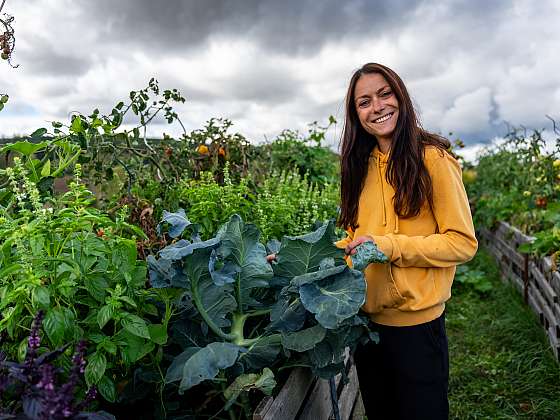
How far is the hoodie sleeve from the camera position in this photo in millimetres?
1958

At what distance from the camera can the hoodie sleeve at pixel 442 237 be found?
196cm

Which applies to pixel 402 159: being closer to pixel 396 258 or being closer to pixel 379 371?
pixel 396 258

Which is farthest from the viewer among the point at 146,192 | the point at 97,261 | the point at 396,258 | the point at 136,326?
the point at 146,192

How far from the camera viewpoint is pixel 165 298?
1.81 m

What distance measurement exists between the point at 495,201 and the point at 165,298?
261 inches

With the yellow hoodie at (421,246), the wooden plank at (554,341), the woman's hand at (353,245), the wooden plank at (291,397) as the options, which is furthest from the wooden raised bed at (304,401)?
the wooden plank at (554,341)

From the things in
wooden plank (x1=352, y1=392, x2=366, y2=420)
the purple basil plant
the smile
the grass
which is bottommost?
the grass

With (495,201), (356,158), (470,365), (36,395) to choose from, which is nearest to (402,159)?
(356,158)

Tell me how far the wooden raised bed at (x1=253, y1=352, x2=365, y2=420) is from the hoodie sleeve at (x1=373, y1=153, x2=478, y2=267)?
1.78ft

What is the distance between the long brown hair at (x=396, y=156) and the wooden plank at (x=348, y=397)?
0.85 metres

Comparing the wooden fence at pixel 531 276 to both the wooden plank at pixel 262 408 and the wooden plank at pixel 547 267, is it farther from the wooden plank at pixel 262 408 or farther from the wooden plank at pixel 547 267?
the wooden plank at pixel 262 408

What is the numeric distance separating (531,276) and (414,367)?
11.7 feet

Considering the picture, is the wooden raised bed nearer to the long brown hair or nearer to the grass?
the long brown hair

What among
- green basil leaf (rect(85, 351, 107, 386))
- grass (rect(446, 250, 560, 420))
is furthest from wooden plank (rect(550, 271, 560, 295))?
green basil leaf (rect(85, 351, 107, 386))
